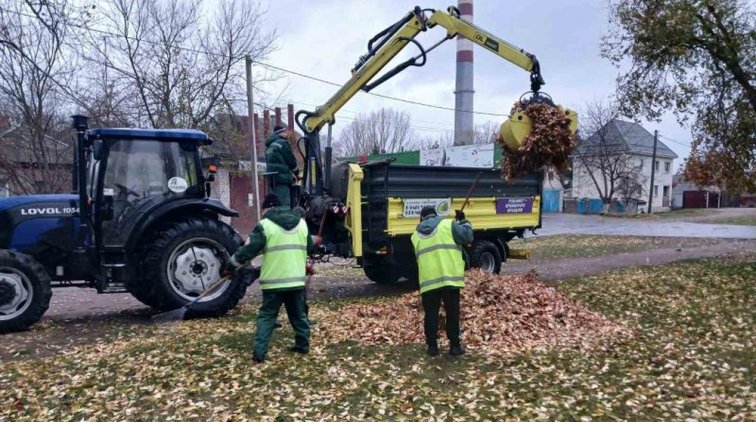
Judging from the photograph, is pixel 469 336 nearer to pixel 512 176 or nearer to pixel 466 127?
pixel 512 176

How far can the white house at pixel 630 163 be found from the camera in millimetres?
41719

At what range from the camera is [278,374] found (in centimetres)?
529

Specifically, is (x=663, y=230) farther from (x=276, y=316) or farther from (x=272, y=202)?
(x=276, y=316)

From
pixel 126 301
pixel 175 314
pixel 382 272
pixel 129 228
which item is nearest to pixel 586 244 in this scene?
pixel 382 272

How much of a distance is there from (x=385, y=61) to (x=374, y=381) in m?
6.10

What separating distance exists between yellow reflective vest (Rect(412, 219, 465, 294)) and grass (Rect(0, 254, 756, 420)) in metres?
0.76

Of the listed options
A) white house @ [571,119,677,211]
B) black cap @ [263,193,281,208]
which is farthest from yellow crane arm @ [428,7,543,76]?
white house @ [571,119,677,211]

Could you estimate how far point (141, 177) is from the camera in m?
7.67

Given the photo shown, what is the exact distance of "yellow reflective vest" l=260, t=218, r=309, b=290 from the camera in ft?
18.7

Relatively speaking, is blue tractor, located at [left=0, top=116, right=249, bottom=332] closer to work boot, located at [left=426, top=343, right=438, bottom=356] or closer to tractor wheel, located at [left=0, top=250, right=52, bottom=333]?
tractor wheel, located at [left=0, top=250, right=52, bottom=333]

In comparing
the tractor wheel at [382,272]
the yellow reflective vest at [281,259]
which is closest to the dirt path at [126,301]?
the tractor wheel at [382,272]

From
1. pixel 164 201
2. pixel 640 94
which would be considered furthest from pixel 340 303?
pixel 640 94

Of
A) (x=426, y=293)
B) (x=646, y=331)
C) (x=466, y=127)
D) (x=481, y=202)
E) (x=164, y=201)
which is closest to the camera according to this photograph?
(x=426, y=293)

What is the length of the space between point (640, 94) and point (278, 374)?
10575 millimetres
